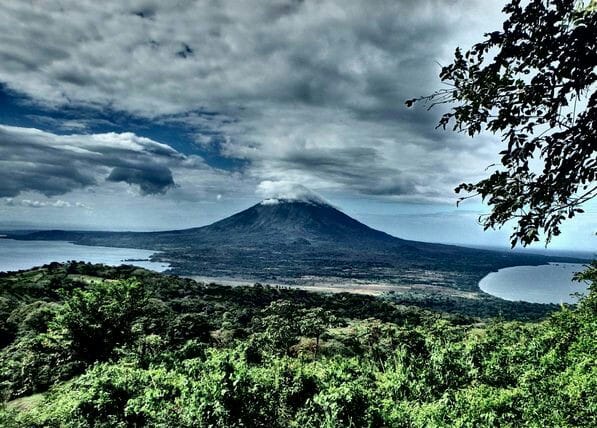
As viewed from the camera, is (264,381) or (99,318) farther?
(99,318)

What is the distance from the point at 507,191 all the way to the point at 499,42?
2737 millimetres

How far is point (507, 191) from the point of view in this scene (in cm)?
677

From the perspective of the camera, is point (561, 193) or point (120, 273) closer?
point (561, 193)

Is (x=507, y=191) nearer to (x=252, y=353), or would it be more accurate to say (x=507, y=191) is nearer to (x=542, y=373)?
(x=542, y=373)

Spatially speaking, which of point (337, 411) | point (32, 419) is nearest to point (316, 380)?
point (337, 411)

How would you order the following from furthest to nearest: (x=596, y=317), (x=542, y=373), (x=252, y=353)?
1. (x=252, y=353)
2. (x=596, y=317)
3. (x=542, y=373)

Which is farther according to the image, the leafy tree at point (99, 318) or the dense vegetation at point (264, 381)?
the leafy tree at point (99, 318)

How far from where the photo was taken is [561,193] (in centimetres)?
642

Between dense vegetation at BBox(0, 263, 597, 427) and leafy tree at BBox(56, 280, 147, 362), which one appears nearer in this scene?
dense vegetation at BBox(0, 263, 597, 427)

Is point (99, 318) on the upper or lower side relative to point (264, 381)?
upper

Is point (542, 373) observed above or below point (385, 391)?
above

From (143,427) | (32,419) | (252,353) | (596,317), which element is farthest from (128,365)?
(596,317)

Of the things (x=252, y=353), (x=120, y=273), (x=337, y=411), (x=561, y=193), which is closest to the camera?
(x=561, y=193)

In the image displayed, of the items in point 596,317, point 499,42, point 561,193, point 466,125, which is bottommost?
point 596,317
